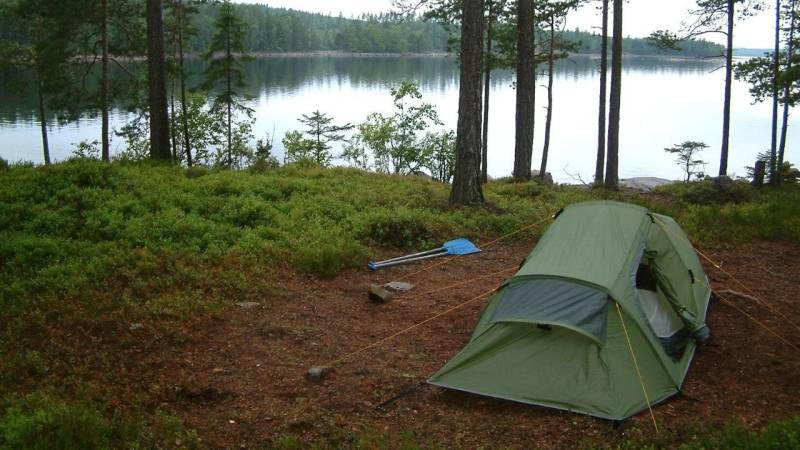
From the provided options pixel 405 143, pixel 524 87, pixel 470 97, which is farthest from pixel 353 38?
pixel 470 97

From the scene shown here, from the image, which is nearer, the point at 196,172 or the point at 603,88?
the point at 196,172

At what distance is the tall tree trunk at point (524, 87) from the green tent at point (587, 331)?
1036cm

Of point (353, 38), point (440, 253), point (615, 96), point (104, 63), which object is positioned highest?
point (353, 38)

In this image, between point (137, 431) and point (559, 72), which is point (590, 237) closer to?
point (137, 431)

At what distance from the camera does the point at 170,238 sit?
8.88 metres

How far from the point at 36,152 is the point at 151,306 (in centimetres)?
2622

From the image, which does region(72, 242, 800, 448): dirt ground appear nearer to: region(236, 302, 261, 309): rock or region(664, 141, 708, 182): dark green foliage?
region(236, 302, 261, 309): rock

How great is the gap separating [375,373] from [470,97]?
6.55m

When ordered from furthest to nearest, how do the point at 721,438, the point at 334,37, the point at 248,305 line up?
the point at 334,37, the point at 248,305, the point at 721,438

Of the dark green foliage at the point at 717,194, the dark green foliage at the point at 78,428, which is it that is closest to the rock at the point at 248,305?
the dark green foliage at the point at 78,428

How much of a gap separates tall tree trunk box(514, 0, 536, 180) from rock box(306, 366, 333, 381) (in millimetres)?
12100

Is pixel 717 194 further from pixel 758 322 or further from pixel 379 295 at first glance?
pixel 379 295

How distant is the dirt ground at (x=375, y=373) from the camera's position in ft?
16.8

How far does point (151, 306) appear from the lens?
23.5 ft
